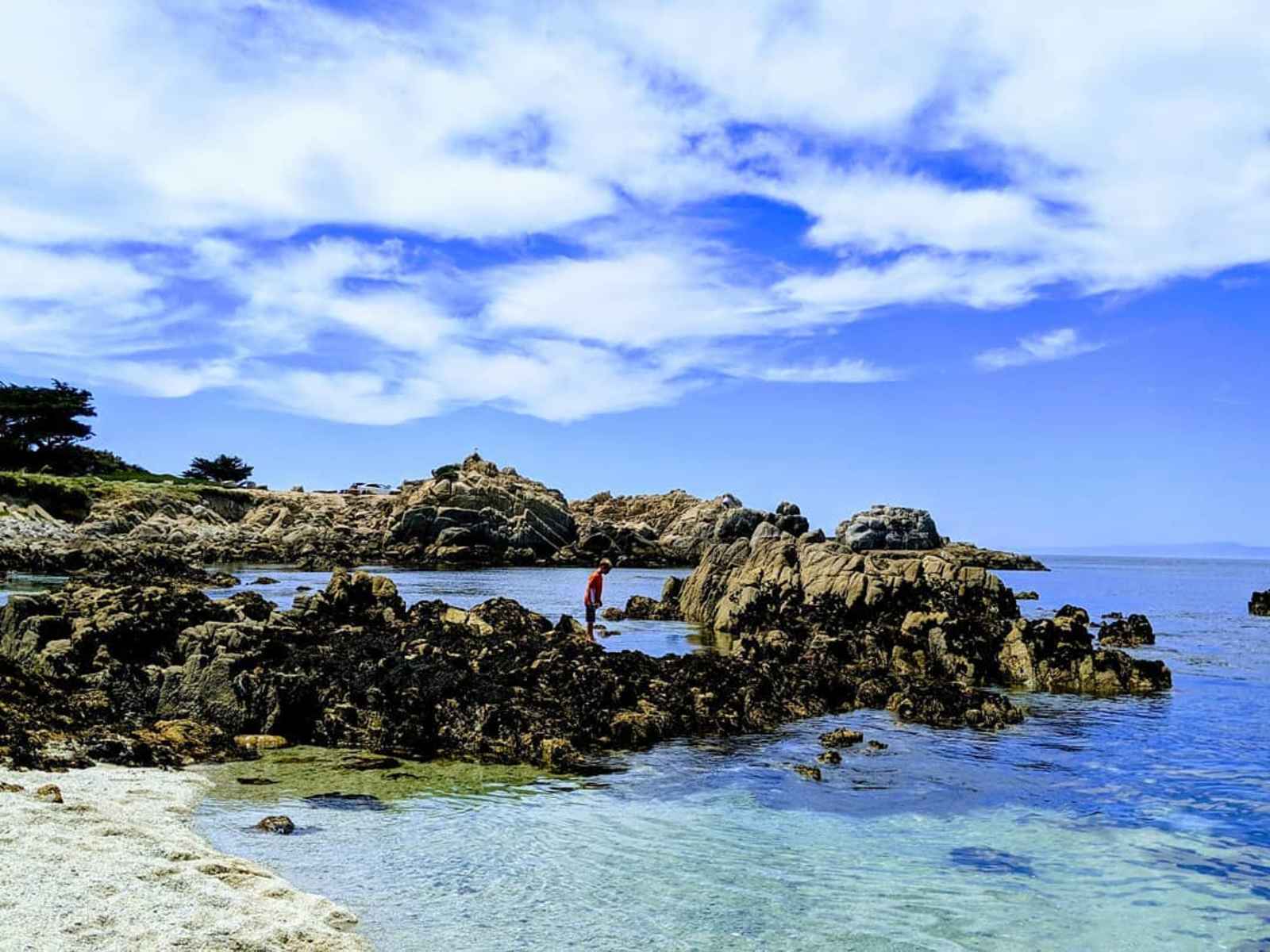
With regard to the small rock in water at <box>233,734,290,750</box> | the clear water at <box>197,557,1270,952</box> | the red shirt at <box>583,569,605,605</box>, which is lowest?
the clear water at <box>197,557,1270,952</box>

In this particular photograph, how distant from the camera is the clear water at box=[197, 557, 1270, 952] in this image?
9.30 m

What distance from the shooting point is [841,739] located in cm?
1756

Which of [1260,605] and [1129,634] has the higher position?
[1260,605]

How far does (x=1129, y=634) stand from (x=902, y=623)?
12.9 m

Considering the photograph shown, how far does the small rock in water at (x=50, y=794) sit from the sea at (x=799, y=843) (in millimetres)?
1525

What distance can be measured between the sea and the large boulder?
3424 inches

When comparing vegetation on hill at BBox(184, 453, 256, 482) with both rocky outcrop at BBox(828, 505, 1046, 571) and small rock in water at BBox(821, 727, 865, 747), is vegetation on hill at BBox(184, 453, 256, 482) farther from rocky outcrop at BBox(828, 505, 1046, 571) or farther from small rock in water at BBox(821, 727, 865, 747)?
small rock in water at BBox(821, 727, 865, 747)

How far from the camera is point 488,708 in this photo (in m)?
17.2

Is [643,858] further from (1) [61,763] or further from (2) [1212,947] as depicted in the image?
(1) [61,763]

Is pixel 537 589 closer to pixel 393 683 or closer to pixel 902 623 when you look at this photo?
pixel 902 623

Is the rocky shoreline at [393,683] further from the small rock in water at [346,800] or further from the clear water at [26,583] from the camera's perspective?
the clear water at [26,583]

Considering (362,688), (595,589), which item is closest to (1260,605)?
(595,589)

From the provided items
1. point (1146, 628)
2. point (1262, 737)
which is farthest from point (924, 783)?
point (1146, 628)

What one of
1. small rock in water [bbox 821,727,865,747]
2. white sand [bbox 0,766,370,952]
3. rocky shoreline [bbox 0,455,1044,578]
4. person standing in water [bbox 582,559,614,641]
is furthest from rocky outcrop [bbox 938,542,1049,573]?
white sand [bbox 0,766,370,952]
